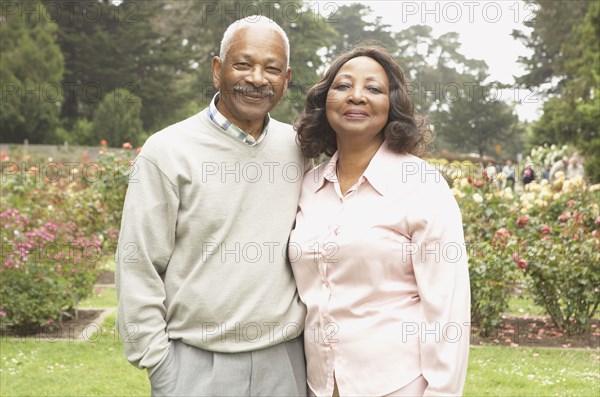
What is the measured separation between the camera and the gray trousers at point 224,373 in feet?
7.99

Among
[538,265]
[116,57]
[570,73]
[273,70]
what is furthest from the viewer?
[116,57]

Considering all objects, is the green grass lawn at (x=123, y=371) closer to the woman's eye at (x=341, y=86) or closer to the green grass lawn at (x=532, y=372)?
the green grass lawn at (x=532, y=372)

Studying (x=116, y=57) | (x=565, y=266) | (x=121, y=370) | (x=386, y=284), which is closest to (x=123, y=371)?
(x=121, y=370)

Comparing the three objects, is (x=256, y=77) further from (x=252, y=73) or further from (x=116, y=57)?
(x=116, y=57)

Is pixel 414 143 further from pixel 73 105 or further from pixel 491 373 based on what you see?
pixel 73 105

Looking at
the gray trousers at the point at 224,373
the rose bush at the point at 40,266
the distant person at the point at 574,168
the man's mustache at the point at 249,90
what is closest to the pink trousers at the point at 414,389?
the gray trousers at the point at 224,373

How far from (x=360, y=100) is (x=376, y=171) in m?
0.27

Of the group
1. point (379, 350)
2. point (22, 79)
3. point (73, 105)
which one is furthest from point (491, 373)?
point (73, 105)

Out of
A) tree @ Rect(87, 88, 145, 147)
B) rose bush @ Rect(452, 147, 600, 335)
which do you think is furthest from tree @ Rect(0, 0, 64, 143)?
rose bush @ Rect(452, 147, 600, 335)

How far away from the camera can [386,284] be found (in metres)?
2.49

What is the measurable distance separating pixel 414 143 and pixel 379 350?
0.79 m

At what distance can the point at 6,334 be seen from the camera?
21.6ft

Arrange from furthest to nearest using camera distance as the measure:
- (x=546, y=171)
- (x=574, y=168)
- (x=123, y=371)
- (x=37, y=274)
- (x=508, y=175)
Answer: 1. (x=546, y=171)
2. (x=574, y=168)
3. (x=508, y=175)
4. (x=37, y=274)
5. (x=123, y=371)

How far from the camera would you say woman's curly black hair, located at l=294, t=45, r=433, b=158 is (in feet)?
8.77
